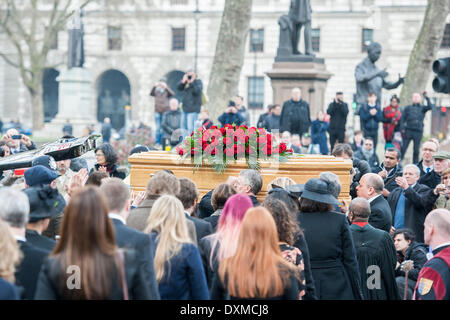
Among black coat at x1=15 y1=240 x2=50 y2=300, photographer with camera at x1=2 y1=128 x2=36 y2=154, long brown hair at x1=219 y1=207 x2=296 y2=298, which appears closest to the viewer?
long brown hair at x1=219 y1=207 x2=296 y2=298

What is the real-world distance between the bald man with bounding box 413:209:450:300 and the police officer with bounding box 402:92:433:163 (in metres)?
13.5

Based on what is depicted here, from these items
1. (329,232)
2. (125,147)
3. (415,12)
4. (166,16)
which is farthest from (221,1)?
(329,232)

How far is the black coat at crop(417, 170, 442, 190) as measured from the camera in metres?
10.6

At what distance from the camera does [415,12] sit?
172 feet

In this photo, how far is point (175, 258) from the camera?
16.7 ft

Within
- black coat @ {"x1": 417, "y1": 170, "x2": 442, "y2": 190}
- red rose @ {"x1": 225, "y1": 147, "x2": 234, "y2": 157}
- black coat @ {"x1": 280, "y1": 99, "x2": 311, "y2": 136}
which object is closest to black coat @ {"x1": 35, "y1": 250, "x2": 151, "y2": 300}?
red rose @ {"x1": 225, "y1": 147, "x2": 234, "y2": 157}

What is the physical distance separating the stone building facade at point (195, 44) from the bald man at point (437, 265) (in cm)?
4656

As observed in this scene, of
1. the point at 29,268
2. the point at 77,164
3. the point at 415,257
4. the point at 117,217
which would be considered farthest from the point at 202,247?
the point at 77,164

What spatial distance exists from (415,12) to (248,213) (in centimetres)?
5065

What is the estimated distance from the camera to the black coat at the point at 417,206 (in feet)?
30.8

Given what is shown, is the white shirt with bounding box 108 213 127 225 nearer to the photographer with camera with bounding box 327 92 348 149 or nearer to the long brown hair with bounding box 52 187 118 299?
the long brown hair with bounding box 52 187 118 299
